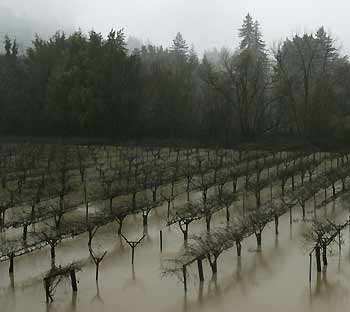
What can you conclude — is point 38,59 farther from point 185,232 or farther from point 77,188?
point 185,232

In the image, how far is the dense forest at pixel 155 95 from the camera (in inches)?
1495

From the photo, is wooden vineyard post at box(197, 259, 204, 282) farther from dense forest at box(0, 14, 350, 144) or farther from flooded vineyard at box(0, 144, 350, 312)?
dense forest at box(0, 14, 350, 144)

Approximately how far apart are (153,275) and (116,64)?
29356 millimetres

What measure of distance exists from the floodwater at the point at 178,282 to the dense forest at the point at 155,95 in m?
24.0

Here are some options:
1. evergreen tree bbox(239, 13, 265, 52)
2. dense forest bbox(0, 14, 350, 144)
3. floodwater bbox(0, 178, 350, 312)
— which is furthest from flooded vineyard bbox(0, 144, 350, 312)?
evergreen tree bbox(239, 13, 265, 52)

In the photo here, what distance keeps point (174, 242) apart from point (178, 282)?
2.72 m

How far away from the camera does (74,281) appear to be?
10938mm

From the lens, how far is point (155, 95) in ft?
135

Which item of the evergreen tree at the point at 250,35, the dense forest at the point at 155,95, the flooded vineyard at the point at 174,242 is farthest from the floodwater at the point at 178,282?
the evergreen tree at the point at 250,35

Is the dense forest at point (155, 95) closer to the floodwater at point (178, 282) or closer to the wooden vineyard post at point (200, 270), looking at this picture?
the floodwater at point (178, 282)

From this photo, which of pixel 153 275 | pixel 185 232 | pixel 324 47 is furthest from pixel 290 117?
pixel 153 275

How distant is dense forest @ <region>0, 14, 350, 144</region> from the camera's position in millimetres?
37969

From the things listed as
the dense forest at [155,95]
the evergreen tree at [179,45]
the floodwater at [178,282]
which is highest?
the evergreen tree at [179,45]

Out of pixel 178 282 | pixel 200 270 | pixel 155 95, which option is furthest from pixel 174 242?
pixel 155 95
